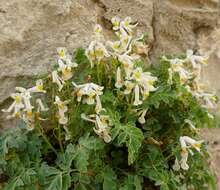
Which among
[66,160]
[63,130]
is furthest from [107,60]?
[66,160]

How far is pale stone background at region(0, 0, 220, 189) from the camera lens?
1.82m

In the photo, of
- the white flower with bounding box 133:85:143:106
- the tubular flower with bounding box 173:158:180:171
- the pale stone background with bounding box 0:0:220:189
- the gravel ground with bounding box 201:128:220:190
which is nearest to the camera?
the white flower with bounding box 133:85:143:106

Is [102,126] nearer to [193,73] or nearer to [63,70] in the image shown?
[63,70]

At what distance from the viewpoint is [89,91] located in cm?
156

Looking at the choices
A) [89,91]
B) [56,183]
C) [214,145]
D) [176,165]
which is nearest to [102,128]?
[89,91]

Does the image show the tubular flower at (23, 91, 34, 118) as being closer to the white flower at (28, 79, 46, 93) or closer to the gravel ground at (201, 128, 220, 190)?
the white flower at (28, 79, 46, 93)

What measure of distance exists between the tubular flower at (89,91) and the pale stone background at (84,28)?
31 centimetres

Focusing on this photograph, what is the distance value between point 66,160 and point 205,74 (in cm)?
105

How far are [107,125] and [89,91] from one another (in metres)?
0.13

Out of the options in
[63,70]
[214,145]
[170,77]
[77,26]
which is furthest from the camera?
[214,145]

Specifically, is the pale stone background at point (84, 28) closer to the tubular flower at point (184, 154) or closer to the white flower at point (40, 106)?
the white flower at point (40, 106)

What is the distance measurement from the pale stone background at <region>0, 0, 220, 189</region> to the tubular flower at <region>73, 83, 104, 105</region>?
12.3 inches

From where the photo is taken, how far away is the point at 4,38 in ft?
5.89

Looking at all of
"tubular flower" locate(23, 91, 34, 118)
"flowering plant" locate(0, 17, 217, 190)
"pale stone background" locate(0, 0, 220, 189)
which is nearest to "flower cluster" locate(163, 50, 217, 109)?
"flowering plant" locate(0, 17, 217, 190)
